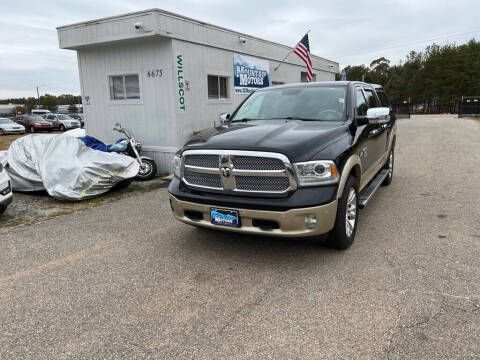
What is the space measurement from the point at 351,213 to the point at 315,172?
3.50 ft

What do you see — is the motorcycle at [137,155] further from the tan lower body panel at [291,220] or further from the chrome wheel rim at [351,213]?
the chrome wheel rim at [351,213]

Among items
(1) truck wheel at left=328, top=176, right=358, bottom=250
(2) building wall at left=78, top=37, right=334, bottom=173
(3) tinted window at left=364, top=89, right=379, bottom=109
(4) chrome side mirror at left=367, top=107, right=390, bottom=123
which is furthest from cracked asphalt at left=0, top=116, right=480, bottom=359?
(2) building wall at left=78, top=37, right=334, bottom=173

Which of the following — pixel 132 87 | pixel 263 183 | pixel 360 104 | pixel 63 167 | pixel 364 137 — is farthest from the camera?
pixel 132 87

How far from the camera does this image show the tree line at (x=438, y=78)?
183ft

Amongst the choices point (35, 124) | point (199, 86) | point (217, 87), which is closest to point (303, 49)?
point (217, 87)

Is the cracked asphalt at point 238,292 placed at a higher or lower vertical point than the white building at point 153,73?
lower

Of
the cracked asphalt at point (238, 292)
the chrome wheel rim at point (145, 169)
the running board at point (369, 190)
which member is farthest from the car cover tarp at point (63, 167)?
the running board at point (369, 190)

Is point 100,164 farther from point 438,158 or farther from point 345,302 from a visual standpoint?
point 438,158

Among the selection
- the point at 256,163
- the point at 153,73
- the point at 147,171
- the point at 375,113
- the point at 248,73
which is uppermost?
the point at 248,73

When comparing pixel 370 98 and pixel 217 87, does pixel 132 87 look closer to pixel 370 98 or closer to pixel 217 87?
pixel 217 87

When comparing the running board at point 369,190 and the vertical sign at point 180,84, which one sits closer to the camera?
the running board at point 369,190

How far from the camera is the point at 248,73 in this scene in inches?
499

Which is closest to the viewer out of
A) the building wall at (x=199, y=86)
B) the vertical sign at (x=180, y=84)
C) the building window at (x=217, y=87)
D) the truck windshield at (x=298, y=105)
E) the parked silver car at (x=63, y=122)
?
the truck windshield at (x=298, y=105)

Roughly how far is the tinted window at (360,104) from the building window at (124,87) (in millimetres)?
6537
